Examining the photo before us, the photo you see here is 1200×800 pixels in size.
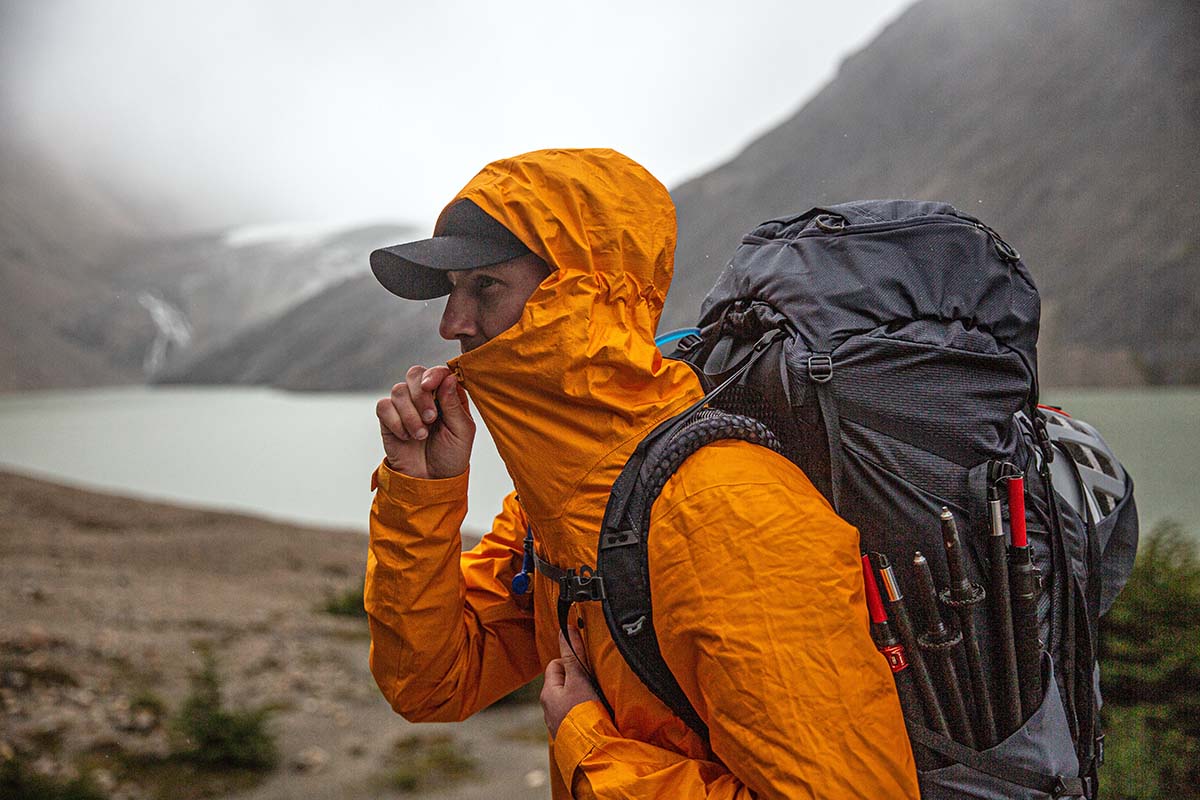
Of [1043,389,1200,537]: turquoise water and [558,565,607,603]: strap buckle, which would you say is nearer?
[558,565,607,603]: strap buckle

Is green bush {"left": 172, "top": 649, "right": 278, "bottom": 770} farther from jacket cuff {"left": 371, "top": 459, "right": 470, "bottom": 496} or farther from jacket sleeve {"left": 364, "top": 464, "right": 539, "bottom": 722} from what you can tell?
jacket cuff {"left": 371, "top": 459, "right": 470, "bottom": 496}

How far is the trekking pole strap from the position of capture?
132 cm

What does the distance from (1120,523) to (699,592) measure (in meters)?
1.07

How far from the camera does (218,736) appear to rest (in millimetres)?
6273

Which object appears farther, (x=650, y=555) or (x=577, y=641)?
(x=577, y=641)

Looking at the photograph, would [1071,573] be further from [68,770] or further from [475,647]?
[68,770]

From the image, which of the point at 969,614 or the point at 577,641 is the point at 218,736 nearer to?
the point at 577,641

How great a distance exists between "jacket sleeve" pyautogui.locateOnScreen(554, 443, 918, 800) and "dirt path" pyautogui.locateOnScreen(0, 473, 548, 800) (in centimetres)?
563

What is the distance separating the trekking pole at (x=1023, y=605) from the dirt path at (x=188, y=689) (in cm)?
566

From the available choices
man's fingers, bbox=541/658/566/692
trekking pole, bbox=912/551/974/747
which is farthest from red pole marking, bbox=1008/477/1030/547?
man's fingers, bbox=541/658/566/692

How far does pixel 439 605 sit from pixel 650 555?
1.80ft

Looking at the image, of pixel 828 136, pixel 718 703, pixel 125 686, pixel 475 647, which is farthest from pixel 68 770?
pixel 828 136

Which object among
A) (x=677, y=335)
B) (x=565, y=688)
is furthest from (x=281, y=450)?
(x=565, y=688)

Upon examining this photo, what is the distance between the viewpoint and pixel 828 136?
2902 cm
